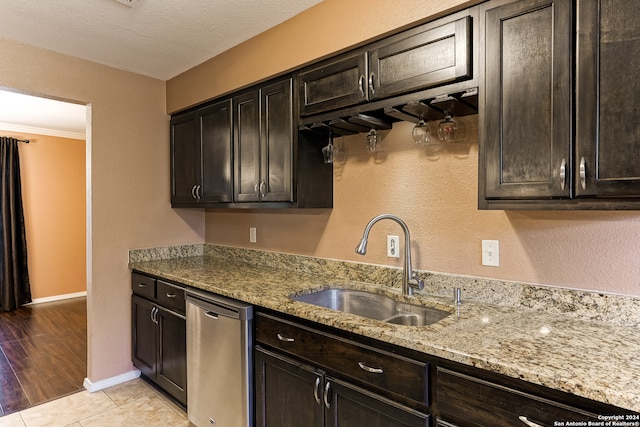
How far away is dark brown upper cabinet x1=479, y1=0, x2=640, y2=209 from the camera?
1.12 metres

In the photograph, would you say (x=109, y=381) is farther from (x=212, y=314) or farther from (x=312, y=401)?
(x=312, y=401)

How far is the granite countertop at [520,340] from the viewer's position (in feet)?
3.09

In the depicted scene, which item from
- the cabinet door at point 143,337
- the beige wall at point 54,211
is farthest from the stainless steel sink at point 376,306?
the beige wall at point 54,211

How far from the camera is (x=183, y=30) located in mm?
2260

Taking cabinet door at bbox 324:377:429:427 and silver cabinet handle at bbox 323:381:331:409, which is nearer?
cabinet door at bbox 324:377:429:427

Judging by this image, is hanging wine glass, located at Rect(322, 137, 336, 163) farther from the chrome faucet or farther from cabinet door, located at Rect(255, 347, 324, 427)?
cabinet door, located at Rect(255, 347, 324, 427)

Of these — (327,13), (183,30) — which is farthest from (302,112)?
(183,30)

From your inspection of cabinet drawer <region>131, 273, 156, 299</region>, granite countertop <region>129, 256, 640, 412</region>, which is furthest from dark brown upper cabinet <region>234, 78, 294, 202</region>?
cabinet drawer <region>131, 273, 156, 299</region>

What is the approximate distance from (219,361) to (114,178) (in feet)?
5.78

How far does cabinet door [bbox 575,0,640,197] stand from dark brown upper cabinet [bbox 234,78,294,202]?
1.41 meters

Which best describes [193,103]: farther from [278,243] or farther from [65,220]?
[65,220]

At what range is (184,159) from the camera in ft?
9.87

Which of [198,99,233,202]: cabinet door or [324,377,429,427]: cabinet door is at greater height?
[198,99,233,202]: cabinet door

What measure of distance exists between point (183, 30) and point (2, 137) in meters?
4.18
